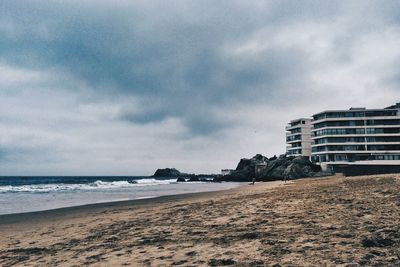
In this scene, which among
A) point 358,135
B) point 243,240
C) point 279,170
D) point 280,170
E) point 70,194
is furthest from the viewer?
point 358,135

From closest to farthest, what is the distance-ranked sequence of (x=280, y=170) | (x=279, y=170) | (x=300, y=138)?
(x=280, y=170) < (x=279, y=170) < (x=300, y=138)

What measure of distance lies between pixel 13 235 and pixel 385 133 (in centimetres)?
9769

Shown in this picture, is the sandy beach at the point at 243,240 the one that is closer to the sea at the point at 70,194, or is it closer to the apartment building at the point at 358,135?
the sea at the point at 70,194

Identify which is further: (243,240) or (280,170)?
(280,170)

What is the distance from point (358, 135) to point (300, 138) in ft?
68.0

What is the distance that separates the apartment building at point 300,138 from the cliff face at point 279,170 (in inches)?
476

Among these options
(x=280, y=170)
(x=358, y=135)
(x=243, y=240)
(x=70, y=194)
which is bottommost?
(x=70, y=194)

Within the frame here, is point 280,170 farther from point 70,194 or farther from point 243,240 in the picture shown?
point 243,240

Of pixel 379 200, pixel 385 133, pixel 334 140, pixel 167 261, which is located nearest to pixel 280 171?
pixel 334 140

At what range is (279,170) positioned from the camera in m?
88.6

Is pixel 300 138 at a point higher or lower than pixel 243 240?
higher

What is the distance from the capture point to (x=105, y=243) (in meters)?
9.45

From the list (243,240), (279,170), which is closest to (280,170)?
(279,170)

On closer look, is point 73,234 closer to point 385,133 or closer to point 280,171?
point 280,171
